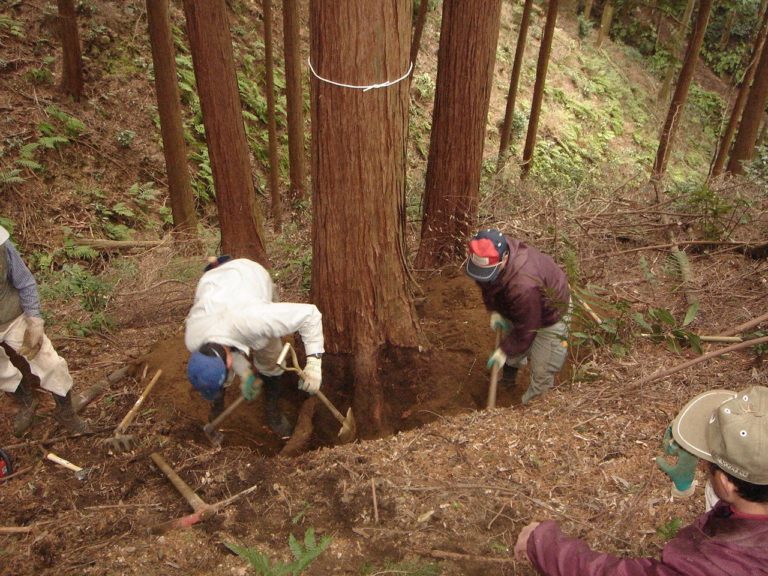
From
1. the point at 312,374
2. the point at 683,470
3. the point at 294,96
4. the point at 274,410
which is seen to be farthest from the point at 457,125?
the point at 294,96

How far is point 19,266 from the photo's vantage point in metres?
3.77

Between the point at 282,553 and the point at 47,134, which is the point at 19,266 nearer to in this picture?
the point at 282,553

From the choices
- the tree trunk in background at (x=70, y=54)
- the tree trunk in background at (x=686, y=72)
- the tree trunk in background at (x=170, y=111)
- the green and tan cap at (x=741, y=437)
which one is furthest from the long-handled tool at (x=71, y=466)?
the tree trunk in background at (x=686, y=72)

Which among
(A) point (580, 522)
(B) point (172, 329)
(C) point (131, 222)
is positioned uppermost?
(A) point (580, 522)

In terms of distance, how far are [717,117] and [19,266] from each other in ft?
79.1

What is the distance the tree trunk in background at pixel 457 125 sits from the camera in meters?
4.96

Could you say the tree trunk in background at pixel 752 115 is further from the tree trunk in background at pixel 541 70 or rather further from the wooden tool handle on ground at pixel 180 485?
the wooden tool handle on ground at pixel 180 485

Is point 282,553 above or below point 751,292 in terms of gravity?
below

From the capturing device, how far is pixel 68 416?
13.3 feet

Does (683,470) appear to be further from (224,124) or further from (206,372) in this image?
(224,124)

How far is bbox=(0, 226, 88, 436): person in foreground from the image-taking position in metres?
3.77

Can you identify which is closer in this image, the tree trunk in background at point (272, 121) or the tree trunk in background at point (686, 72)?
the tree trunk in background at point (686, 72)

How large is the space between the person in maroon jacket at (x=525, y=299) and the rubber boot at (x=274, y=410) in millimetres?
1789

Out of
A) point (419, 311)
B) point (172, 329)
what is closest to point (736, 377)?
point (419, 311)
